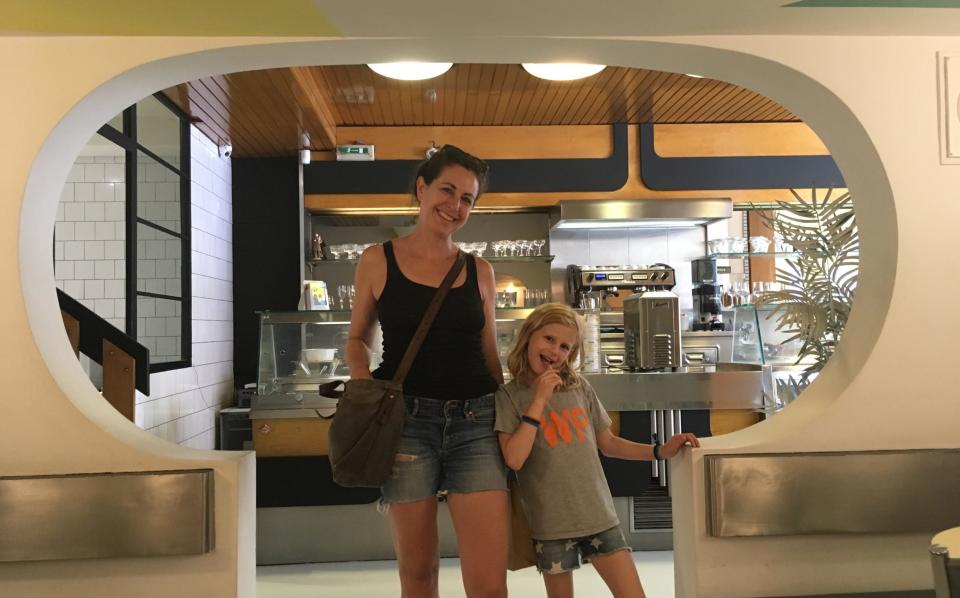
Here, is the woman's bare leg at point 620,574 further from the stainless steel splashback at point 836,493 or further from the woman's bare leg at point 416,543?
the woman's bare leg at point 416,543

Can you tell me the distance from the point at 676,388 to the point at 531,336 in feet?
6.36

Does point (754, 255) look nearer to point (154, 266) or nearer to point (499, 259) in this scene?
point (499, 259)

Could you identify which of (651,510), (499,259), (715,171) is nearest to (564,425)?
(651,510)

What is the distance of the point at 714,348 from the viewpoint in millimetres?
6414

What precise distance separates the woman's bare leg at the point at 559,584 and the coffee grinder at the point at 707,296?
4.64 meters

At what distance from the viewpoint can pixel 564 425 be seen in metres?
2.34

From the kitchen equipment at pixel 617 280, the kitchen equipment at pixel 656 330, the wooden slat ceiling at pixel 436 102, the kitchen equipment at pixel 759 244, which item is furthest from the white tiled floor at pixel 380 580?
the kitchen equipment at pixel 759 244

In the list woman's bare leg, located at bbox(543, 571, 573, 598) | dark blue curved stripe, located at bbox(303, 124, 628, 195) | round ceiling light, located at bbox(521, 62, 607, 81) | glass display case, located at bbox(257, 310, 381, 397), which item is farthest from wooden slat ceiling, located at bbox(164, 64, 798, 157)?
woman's bare leg, located at bbox(543, 571, 573, 598)

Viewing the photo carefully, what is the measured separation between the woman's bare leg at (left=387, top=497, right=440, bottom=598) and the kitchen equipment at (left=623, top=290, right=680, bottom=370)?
7.27 feet

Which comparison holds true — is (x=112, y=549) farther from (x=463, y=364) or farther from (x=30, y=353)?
(x=463, y=364)

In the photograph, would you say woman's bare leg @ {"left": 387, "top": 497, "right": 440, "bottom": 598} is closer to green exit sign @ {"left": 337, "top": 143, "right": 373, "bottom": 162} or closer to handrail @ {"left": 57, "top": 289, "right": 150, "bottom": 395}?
handrail @ {"left": 57, "top": 289, "right": 150, "bottom": 395}

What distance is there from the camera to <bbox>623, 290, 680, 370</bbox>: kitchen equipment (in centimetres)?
408

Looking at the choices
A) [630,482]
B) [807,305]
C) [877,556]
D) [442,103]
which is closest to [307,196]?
[442,103]

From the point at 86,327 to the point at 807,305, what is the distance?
296 cm
